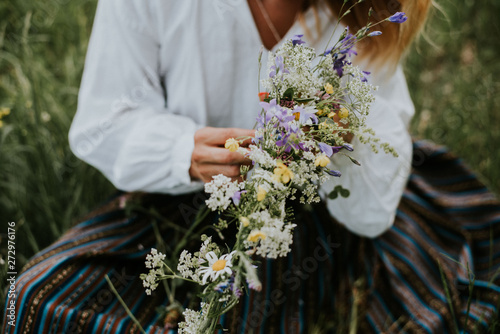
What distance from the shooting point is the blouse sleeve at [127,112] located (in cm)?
108

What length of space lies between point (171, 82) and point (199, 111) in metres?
0.11

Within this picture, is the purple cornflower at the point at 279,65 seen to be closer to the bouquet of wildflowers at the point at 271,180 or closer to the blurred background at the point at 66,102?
the bouquet of wildflowers at the point at 271,180

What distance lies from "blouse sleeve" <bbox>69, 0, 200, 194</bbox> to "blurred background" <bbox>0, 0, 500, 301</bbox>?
406 mm

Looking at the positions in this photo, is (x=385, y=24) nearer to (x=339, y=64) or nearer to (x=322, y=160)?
(x=339, y=64)

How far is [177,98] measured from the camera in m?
1.25

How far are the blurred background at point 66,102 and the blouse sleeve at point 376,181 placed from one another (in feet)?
0.81

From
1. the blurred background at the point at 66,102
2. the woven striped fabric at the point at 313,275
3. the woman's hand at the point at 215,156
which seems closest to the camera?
the woman's hand at the point at 215,156

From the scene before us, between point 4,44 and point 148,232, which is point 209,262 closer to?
point 148,232

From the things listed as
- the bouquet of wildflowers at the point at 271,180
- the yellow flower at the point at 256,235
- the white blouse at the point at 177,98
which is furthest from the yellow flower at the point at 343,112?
the white blouse at the point at 177,98

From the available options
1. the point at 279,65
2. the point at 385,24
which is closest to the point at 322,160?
the point at 279,65

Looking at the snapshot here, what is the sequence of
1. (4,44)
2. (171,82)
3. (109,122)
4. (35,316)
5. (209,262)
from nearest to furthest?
(209,262) < (35,316) < (109,122) < (171,82) < (4,44)

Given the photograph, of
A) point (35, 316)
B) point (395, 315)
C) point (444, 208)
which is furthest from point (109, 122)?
point (444, 208)

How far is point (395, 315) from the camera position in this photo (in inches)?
51.4

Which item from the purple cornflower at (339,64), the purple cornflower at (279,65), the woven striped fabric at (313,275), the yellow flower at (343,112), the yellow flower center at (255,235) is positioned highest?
the purple cornflower at (279,65)
